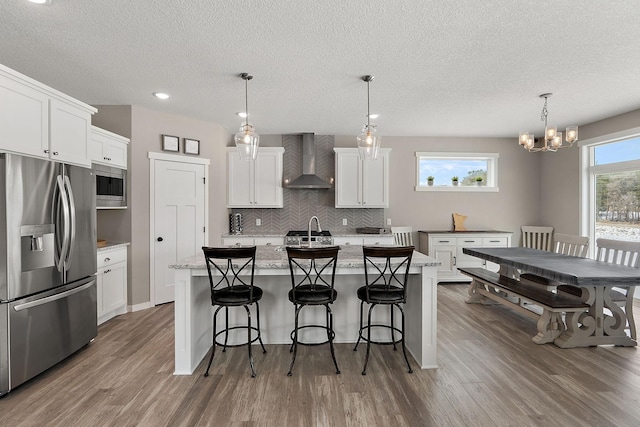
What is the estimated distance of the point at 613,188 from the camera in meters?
4.80

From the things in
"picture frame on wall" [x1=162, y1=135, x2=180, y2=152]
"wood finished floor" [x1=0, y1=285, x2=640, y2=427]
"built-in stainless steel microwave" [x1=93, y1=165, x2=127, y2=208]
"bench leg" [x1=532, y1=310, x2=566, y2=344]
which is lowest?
"wood finished floor" [x1=0, y1=285, x2=640, y2=427]

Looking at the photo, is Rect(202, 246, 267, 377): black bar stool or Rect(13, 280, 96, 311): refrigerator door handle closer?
Rect(13, 280, 96, 311): refrigerator door handle

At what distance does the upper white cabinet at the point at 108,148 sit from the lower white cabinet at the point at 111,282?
3.34ft

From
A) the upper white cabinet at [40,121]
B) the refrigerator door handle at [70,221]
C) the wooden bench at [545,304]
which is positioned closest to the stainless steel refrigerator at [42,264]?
the refrigerator door handle at [70,221]

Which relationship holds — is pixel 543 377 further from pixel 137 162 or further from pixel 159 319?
pixel 137 162

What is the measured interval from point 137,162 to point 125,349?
90.8 inches

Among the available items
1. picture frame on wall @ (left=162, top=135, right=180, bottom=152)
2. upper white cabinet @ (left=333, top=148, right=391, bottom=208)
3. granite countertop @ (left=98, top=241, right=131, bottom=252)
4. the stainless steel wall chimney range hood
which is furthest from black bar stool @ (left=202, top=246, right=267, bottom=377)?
upper white cabinet @ (left=333, top=148, right=391, bottom=208)

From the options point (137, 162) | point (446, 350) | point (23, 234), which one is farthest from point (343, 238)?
point (23, 234)

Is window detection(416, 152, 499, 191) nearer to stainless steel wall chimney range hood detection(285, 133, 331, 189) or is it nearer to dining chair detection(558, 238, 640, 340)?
stainless steel wall chimney range hood detection(285, 133, 331, 189)

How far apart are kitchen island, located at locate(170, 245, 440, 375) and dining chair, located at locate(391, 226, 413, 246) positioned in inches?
94.0

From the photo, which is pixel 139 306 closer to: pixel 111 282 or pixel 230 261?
pixel 111 282

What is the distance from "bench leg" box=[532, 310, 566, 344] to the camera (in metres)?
3.12

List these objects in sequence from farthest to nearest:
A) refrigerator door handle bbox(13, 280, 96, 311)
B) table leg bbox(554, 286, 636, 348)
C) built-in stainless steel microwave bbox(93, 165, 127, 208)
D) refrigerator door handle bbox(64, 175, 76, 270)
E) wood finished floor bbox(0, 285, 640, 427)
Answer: built-in stainless steel microwave bbox(93, 165, 127, 208) < table leg bbox(554, 286, 636, 348) < refrigerator door handle bbox(64, 175, 76, 270) < refrigerator door handle bbox(13, 280, 96, 311) < wood finished floor bbox(0, 285, 640, 427)

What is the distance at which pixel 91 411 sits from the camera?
2.10m
